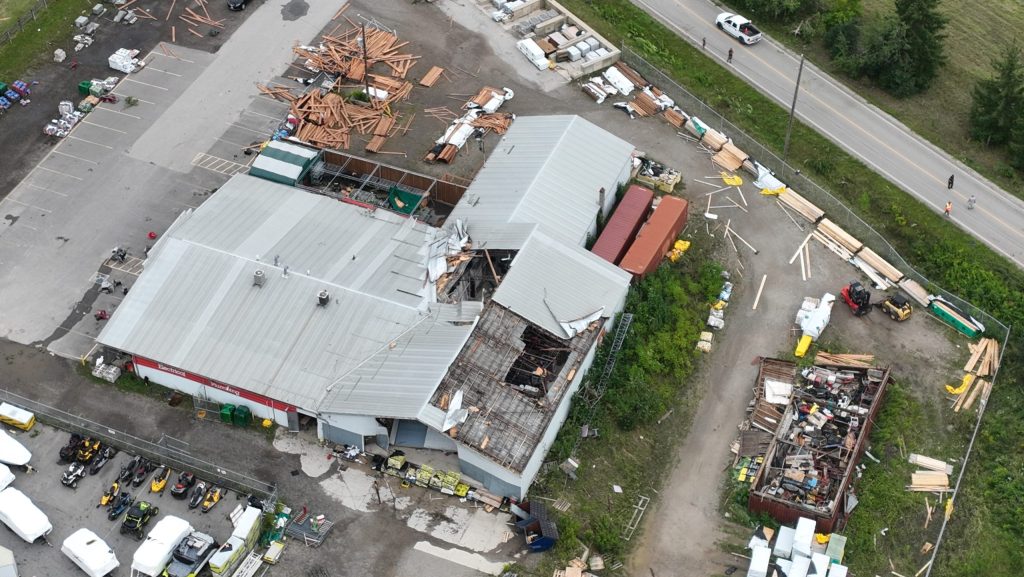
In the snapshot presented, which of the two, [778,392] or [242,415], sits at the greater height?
[778,392]

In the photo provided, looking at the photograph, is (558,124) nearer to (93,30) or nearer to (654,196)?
(654,196)

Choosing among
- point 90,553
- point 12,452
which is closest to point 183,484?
point 90,553

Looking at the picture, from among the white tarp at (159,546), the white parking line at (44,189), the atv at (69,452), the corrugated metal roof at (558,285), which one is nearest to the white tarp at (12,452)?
the atv at (69,452)

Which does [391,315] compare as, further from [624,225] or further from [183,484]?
[624,225]

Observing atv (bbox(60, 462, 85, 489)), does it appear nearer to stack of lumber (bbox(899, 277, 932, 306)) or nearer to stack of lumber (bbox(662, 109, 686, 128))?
stack of lumber (bbox(662, 109, 686, 128))

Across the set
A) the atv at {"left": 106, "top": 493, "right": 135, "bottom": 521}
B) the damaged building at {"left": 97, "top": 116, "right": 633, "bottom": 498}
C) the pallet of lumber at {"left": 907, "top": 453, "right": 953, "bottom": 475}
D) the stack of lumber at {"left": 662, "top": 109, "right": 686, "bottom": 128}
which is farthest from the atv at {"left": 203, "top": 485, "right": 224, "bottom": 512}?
the stack of lumber at {"left": 662, "top": 109, "right": 686, "bottom": 128}

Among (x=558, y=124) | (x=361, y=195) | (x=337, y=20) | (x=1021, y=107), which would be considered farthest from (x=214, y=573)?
(x=1021, y=107)
